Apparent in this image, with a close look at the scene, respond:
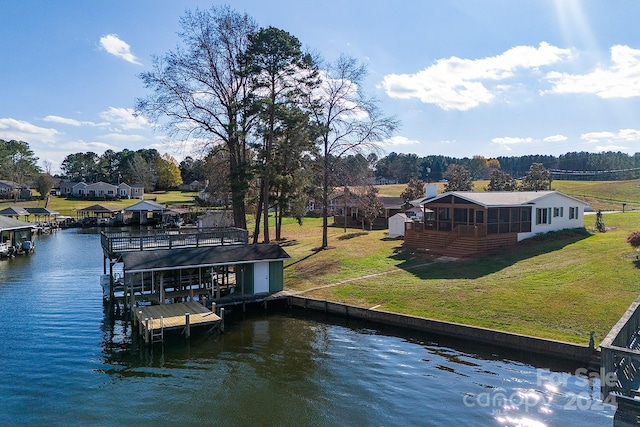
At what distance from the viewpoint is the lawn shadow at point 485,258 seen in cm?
2644

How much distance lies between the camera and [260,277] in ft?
82.4

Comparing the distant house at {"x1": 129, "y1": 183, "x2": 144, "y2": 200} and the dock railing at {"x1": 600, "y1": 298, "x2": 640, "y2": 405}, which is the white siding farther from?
the distant house at {"x1": 129, "y1": 183, "x2": 144, "y2": 200}

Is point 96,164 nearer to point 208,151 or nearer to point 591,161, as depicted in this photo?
point 208,151

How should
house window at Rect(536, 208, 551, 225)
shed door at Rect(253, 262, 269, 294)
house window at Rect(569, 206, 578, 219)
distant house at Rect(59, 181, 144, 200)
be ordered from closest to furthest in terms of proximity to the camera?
shed door at Rect(253, 262, 269, 294), house window at Rect(536, 208, 551, 225), house window at Rect(569, 206, 578, 219), distant house at Rect(59, 181, 144, 200)

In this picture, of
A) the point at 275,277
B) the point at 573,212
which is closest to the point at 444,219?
the point at 573,212

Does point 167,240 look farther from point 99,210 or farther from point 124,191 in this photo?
point 124,191

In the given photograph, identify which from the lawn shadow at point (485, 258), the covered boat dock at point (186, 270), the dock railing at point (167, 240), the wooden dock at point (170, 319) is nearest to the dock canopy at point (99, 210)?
the covered boat dock at point (186, 270)

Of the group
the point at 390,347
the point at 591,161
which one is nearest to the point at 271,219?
the point at 390,347

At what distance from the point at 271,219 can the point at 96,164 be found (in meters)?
90.5

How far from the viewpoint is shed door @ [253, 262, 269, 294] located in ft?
81.9

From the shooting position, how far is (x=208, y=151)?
117 feet

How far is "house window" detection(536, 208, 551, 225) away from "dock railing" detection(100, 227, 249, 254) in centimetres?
2182

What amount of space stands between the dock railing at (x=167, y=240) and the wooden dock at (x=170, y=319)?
374 centimetres

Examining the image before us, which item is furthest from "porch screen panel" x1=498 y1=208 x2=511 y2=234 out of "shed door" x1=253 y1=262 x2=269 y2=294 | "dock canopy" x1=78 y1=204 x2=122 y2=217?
"dock canopy" x1=78 y1=204 x2=122 y2=217
